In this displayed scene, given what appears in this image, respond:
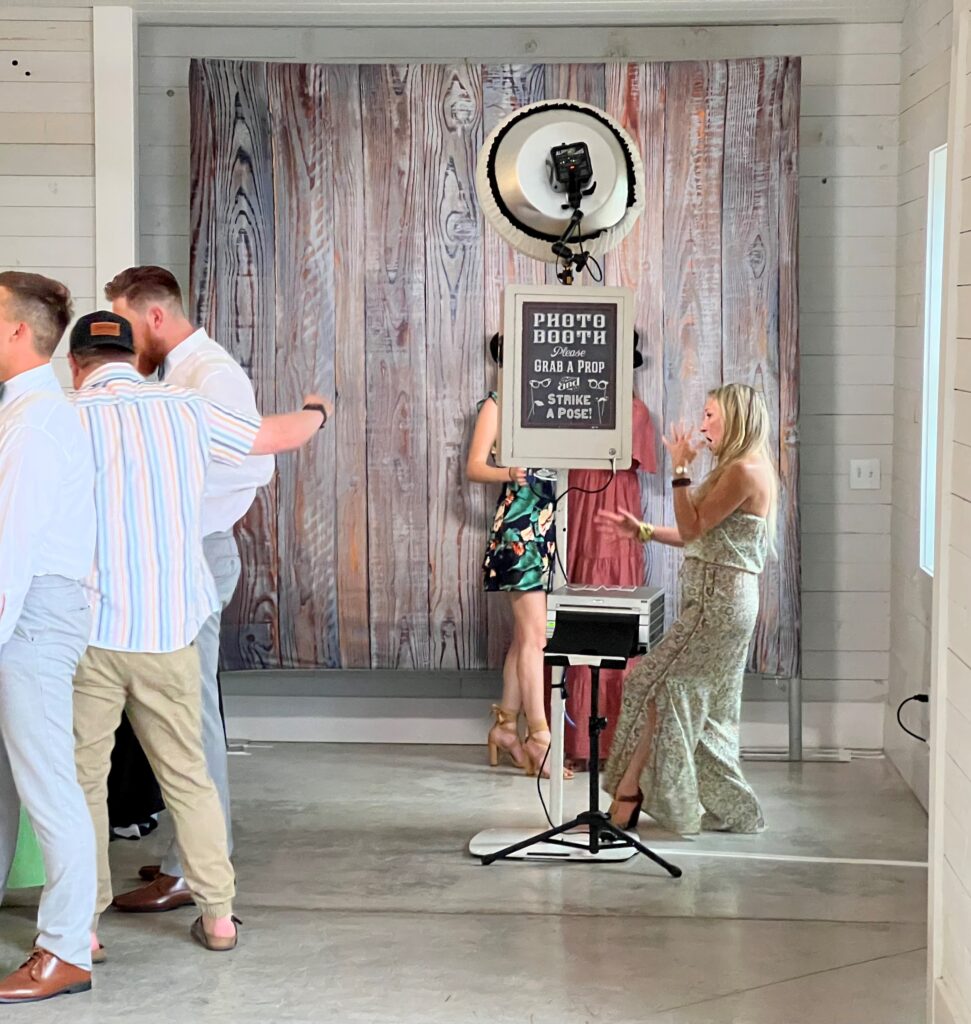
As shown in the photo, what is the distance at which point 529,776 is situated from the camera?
17.7 feet

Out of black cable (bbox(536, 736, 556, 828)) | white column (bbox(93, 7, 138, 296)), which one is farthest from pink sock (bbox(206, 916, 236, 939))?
white column (bbox(93, 7, 138, 296))

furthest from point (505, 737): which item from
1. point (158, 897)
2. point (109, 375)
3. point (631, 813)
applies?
point (109, 375)

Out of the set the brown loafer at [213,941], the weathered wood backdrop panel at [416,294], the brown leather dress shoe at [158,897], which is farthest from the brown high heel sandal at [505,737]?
the brown loafer at [213,941]

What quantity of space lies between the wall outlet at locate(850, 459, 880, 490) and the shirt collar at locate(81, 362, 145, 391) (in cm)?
316

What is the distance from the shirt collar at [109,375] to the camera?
11.3 feet

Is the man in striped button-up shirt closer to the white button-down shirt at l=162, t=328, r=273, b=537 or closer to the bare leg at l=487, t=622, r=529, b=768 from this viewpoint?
the white button-down shirt at l=162, t=328, r=273, b=537

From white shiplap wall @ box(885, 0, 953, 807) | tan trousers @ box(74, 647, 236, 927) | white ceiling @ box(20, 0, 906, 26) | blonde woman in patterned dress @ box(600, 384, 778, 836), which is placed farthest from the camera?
white ceiling @ box(20, 0, 906, 26)

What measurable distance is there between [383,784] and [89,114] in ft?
9.09

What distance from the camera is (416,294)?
5566 millimetres

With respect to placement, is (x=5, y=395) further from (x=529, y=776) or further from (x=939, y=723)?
(x=529, y=776)

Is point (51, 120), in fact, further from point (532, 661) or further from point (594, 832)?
point (594, 832)

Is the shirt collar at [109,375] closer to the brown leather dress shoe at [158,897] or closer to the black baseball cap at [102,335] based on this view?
the black baseball cap at [102,335]

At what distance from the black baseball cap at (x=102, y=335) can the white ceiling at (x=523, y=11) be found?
8.17 ft

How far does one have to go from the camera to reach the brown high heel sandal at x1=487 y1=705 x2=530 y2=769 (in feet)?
18.1
